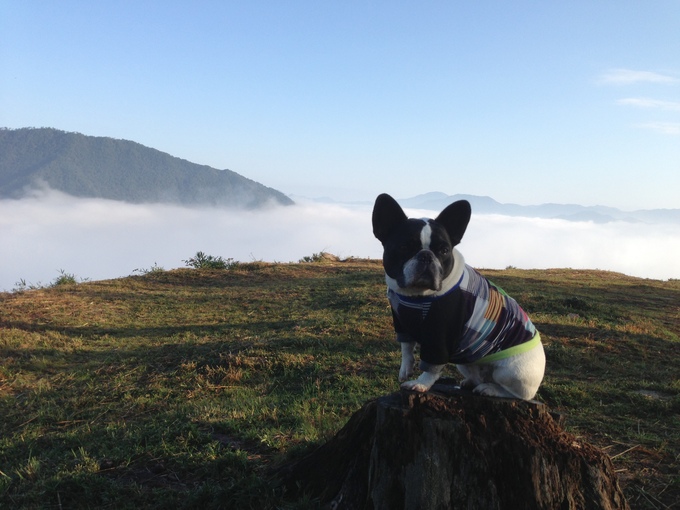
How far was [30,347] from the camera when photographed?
864cm

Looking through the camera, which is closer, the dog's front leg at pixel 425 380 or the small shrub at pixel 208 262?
the dog's front leg at pixel 425 380

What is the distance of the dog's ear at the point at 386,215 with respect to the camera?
334 centimetres

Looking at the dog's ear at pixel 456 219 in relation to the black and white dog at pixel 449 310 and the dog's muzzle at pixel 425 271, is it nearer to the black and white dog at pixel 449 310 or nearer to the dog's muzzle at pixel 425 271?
the black and white dog at pixel 449 310

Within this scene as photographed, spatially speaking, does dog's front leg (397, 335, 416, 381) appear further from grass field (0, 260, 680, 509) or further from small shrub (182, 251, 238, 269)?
small shrub (182, 251, 238, 269)

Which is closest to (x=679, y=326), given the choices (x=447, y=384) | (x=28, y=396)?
(x=447, y=384)

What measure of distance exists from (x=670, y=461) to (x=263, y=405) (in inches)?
146

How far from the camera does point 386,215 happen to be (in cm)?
337

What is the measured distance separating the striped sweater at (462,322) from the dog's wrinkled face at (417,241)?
13 centimetres

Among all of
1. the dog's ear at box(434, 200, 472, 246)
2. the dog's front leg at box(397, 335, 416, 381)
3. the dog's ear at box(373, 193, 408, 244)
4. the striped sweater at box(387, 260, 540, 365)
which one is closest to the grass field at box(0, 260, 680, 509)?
the dog's front leg at box(397, 335, 416, 381)

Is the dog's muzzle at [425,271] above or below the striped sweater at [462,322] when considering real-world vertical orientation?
above

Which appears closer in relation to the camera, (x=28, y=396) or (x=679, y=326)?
(x=28, y=396)

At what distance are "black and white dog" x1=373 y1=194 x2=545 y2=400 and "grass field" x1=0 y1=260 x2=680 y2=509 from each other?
1.21 metres

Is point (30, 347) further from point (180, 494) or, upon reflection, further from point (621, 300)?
point (621, 300)

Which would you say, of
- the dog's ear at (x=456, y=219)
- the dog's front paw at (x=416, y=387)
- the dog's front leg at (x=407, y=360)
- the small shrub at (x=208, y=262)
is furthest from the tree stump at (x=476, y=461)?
the small shrub at (x=208, y=262)
